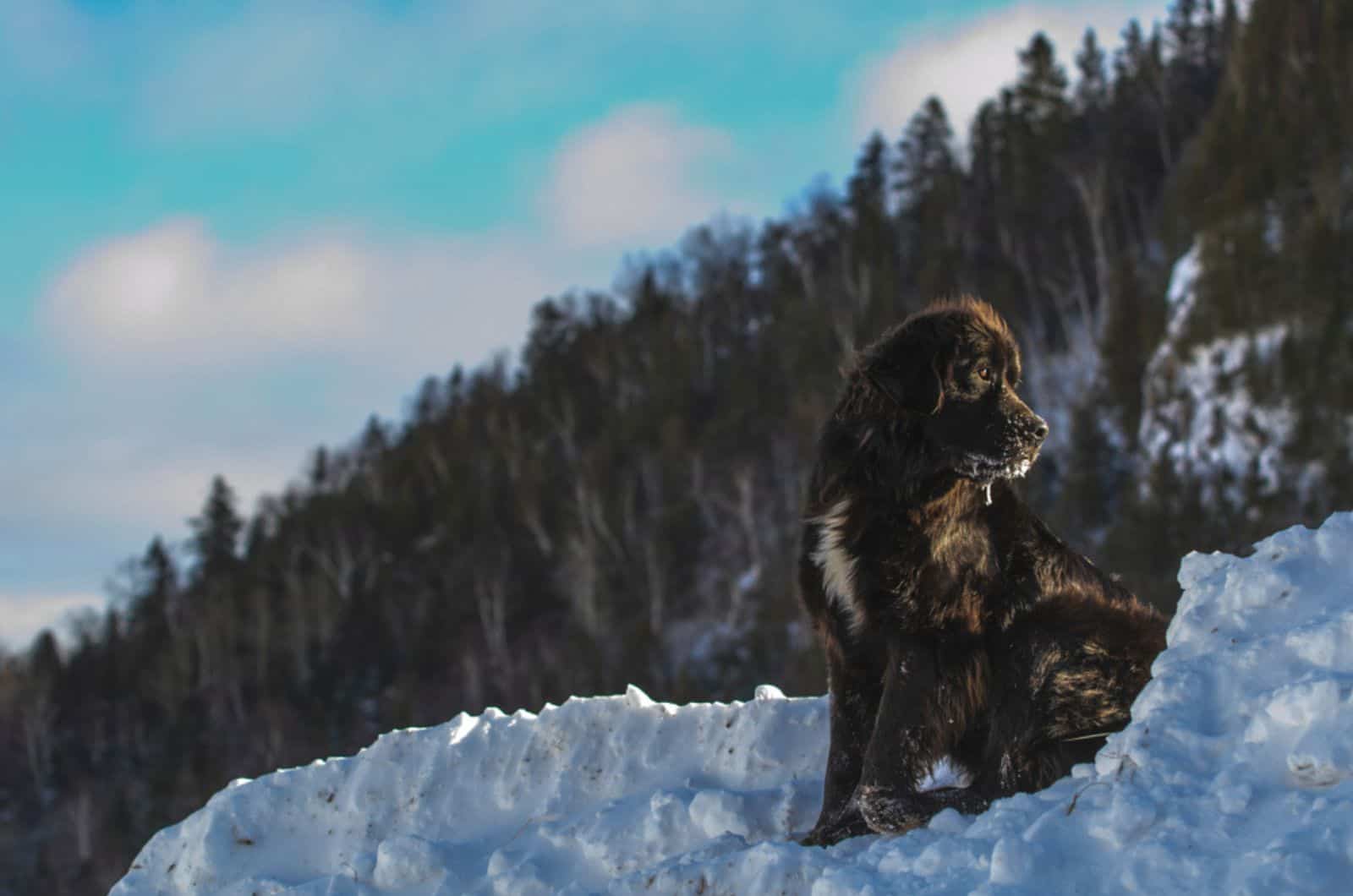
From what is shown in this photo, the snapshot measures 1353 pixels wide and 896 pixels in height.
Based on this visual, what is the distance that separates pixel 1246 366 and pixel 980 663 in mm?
51022

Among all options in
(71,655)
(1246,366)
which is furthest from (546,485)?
(1246,366)

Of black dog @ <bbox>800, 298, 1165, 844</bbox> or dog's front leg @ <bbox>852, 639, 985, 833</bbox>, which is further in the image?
black dog @ <bbox>800, 298, 1165, 844</bbox>

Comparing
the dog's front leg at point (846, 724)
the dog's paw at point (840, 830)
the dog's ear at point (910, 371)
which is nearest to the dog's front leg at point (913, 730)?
the dog's paw at point (840, 830)

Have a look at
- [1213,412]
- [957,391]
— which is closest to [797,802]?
[957,391]

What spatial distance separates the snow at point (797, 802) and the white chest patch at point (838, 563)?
1.02 meters

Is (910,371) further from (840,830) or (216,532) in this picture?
(216,532)

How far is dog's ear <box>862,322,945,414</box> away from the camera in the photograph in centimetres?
627

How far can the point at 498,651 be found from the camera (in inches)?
2965

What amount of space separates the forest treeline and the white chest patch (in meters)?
42.0

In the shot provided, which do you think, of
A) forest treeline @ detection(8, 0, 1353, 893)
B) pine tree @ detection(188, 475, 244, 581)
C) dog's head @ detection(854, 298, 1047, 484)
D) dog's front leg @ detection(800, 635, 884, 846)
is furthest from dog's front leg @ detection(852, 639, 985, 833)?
pine tree @ detection(188, 475, 244, 581)

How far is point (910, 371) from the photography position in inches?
250

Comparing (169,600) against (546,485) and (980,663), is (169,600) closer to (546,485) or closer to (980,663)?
(546,485)

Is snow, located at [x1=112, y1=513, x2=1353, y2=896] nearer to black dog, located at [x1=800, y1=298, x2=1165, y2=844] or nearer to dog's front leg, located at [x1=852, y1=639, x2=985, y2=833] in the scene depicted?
dog's front leg, located at [x1=852, y1=639, x2=985, y2=833]

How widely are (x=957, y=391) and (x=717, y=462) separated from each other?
71551mm
